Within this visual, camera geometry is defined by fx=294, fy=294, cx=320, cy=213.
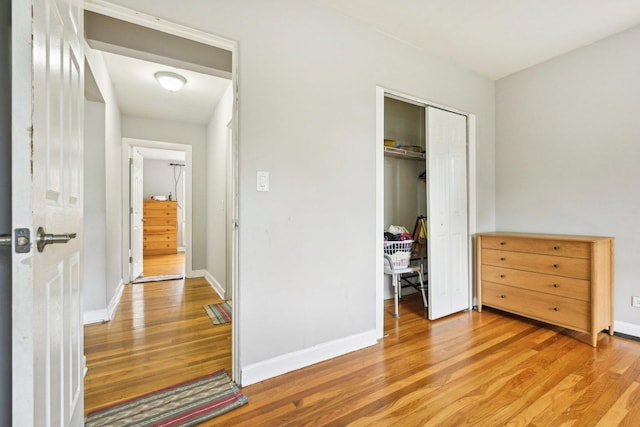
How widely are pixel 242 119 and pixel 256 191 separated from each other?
444mm

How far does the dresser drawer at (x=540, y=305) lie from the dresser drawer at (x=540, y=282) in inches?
1.5

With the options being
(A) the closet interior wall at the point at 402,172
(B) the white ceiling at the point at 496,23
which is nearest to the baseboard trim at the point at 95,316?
(A) the closet interior wall at the point at 402,172

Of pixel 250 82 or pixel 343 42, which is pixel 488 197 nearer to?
pixel 343 42

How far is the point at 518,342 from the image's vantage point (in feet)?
7.57

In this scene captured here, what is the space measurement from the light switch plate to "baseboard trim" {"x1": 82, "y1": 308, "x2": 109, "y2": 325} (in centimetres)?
220

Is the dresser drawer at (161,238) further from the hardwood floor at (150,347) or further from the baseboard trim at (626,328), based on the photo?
the baseboard trim at (626,328)

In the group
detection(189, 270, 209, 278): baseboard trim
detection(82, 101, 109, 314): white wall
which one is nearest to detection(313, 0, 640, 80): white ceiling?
detection(82, 101, 109, 314): white wall

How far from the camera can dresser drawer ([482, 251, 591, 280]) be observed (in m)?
2.30

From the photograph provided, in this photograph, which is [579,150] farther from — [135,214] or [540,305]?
[135,214]

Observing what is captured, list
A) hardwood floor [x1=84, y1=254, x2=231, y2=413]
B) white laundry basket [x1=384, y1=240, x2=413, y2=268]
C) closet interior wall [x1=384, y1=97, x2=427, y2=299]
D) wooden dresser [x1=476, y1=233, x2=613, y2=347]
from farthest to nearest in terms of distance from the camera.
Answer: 1. closet interior wall [x1=384, y1=97, x2=427, y2=299]
2. white laundry basket [x1=384, y1=240, x2=413, y2=268]
3. wooden dresser [x1=476, y1=233, x2=613, y2=347]
4. hardwood floor [x1=84, y1=254, x2=231, y2=413]

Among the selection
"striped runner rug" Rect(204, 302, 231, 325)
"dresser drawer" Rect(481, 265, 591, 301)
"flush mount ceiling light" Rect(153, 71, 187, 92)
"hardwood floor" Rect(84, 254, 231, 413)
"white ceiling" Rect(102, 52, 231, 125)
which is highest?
"white ceiling" Rect(102, 52, 231, 125)

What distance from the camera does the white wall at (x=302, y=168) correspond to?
1798 mm

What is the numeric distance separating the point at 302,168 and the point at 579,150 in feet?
8.48

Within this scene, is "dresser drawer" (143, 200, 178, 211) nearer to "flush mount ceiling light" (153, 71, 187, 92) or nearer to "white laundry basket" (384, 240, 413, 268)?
"flush mount ceiling light" (153, 71, 187, 92)
